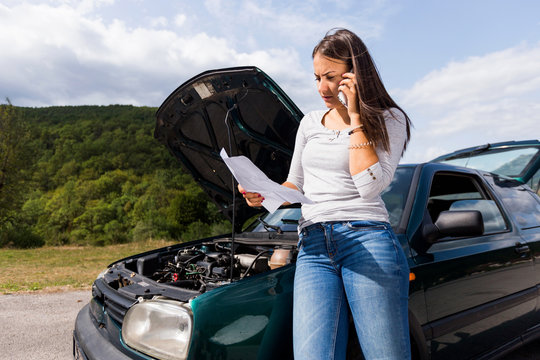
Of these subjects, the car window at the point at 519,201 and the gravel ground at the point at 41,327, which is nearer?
the car window at the point at 519,201

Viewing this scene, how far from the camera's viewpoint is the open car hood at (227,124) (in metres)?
2.15

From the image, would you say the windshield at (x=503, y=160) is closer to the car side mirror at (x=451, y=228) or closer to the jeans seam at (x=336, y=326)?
Result: the car side mirror at (x=451, y=228)

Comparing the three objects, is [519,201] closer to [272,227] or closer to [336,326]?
[272,227]

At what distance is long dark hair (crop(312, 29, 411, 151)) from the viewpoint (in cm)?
129

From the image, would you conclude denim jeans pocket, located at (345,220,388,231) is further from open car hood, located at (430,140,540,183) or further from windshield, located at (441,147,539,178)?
windshield, located at (441,147,539,178)

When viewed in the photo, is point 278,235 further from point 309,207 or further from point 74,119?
point 74,119

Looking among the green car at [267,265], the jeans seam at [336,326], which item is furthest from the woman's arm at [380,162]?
the green car at [267,265]

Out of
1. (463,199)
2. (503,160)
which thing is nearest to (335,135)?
(463,199)

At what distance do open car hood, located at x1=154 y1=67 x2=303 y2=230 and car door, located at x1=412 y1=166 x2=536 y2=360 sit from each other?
1002mm

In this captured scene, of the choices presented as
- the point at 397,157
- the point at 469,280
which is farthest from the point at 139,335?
the point at 469,280

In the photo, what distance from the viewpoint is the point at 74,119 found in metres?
71.3

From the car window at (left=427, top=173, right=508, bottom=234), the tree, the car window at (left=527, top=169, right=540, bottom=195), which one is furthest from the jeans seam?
the tree

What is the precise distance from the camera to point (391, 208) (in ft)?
7.35

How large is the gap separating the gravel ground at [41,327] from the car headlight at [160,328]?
2246mm
